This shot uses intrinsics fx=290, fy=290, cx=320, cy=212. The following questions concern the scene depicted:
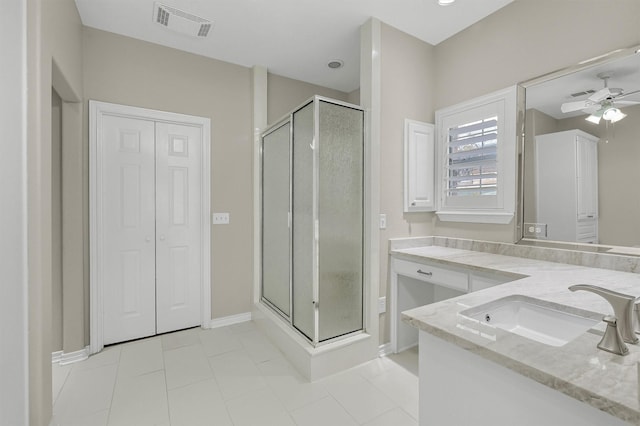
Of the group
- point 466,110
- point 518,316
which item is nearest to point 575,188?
point 466,110

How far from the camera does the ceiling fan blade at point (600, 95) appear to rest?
1728mm

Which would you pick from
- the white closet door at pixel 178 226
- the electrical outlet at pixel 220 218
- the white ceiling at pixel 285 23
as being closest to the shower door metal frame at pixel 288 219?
the electrical outlet at pixel 220 218

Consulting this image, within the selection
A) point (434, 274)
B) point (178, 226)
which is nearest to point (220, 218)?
point (178, 226)

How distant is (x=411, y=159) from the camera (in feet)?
8.47

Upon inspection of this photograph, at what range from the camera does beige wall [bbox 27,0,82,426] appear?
1.38 meters

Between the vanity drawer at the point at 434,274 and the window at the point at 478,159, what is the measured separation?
65 centimetres

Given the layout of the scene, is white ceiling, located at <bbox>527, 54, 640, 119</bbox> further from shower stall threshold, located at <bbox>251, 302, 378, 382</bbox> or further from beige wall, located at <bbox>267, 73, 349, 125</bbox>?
beige wall, located at <bbox>267, 73, 349, 125</bbox>

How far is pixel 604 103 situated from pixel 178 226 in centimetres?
342

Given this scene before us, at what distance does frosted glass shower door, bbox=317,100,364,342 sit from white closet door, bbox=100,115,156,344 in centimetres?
172

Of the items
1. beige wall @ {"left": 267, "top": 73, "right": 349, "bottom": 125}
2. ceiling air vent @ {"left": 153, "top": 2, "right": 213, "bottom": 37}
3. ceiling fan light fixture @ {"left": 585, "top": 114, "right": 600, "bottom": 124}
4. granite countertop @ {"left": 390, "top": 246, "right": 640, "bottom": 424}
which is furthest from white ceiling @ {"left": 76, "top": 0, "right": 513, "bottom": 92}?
granite countertop @ {"left": 390, "top": 246, "right": 640, "bottom": 424}

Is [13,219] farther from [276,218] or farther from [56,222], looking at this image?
[276,218]

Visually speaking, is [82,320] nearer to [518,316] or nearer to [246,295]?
[246,295]

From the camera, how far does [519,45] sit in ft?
Result: 7.09

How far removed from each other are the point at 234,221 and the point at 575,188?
9.43 ft
